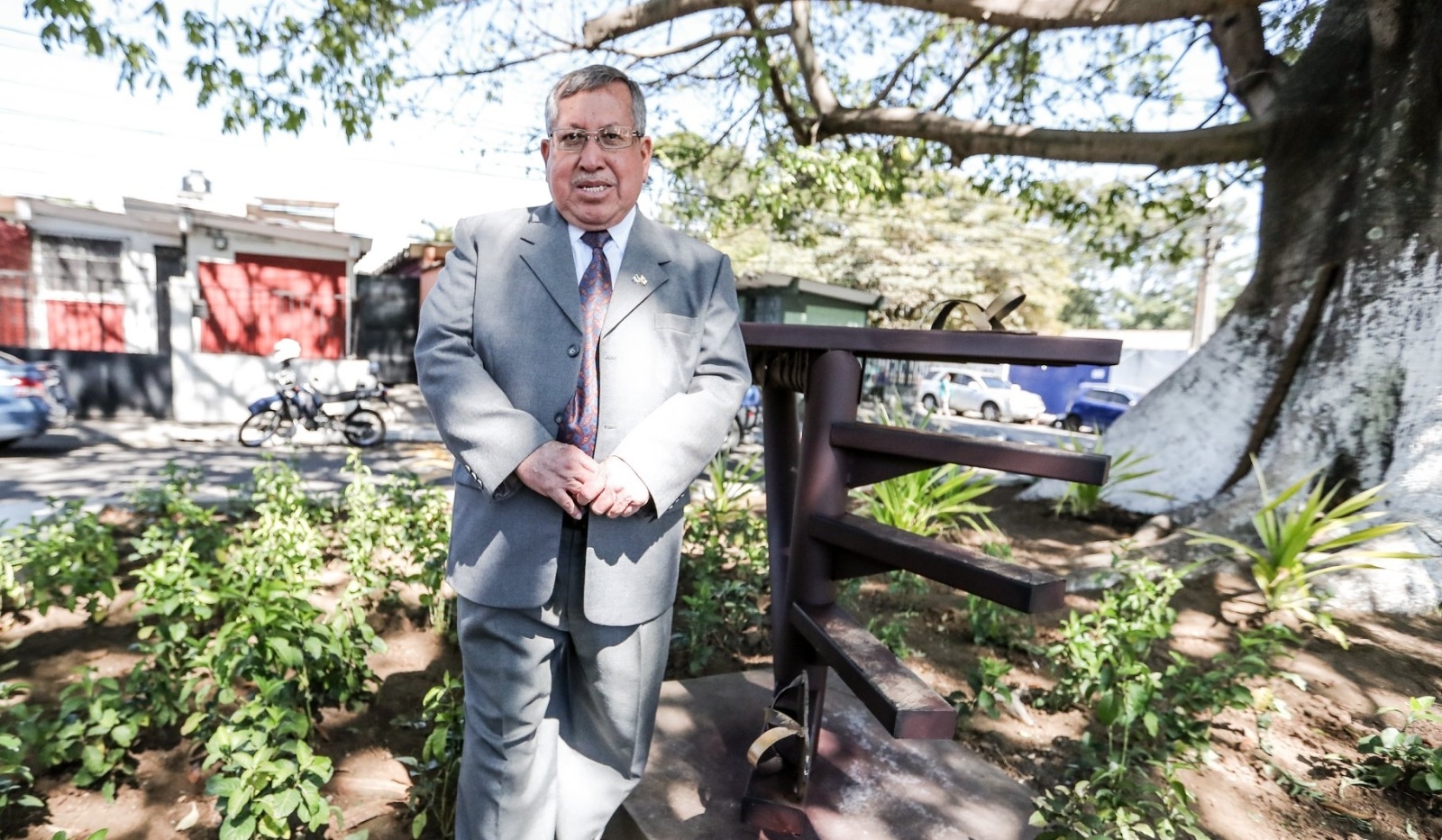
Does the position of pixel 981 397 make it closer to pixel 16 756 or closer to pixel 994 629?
pixel 994 629

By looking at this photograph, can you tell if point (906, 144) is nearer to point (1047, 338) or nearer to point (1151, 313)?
point (1047, 338)

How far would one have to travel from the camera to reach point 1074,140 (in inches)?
201

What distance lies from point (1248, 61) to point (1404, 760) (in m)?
5.07

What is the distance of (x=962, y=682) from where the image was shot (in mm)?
2852

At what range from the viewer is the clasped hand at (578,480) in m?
1.45

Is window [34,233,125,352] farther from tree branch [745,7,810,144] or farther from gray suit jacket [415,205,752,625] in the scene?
gray suit jacket [415,205,752,625]

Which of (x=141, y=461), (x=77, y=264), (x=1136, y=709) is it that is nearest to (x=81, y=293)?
(x=77, y=264)

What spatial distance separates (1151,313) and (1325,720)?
6443 cm

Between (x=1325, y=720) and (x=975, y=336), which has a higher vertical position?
(x=975, y=336)

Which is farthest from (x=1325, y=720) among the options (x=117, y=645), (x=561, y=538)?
(x=117, y=645)

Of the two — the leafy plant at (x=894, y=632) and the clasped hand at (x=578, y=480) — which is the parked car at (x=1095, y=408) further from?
the clasped hand at (x=578, y=480)

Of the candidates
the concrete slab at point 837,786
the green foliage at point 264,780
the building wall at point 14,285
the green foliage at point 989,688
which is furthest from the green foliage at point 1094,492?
the building wall at point 14,285

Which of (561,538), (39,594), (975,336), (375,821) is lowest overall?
(375,821)

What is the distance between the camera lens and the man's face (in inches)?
60.1
